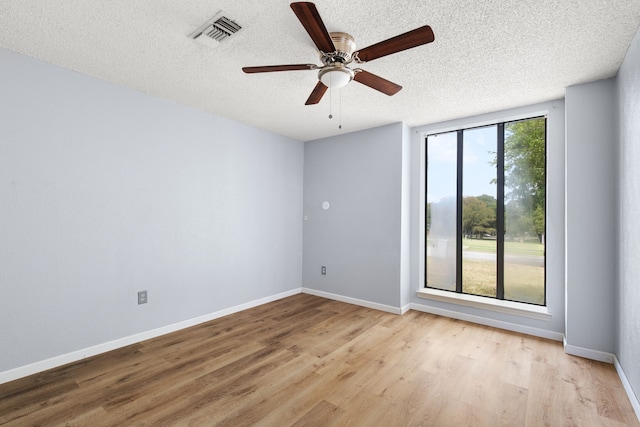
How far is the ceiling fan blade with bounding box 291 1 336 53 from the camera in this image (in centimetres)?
141

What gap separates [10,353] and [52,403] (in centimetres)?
65

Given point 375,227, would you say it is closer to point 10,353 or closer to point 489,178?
point 489,178

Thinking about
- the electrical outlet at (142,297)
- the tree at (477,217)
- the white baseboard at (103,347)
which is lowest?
the white baseboard at (103,347)

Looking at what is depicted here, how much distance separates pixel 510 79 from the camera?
259 centimetres

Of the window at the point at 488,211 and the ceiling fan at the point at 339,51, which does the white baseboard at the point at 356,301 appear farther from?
the ceiling fan at the point at 339,51

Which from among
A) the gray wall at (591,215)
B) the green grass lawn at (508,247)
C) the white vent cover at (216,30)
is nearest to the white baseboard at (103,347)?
the white vent cover at (216,30)

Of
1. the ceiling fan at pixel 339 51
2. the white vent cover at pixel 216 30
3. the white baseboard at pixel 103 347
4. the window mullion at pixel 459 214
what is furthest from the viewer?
the window mullion at pixel 459 214

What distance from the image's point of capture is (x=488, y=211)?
11.8 feet

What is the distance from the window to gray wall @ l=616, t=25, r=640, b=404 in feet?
3.05

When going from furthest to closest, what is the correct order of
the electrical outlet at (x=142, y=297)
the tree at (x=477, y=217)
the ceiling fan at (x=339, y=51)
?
the tree at (x=477, y=217), the electrical outlet at (x=142, y=297), the ceiling fan at (x=339, y=51)

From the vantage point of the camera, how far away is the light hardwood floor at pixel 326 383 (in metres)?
1.82

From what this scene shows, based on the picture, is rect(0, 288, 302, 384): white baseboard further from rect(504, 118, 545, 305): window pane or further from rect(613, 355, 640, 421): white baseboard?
rect(613, 355, 640, 421): white baseboard

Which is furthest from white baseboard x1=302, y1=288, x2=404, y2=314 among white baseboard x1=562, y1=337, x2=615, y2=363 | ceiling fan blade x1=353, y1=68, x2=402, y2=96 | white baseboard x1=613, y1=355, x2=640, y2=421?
ceiling fan blade x1=353, y1=68, x2=402, y2=96

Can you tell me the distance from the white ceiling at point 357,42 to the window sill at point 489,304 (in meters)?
2.25
